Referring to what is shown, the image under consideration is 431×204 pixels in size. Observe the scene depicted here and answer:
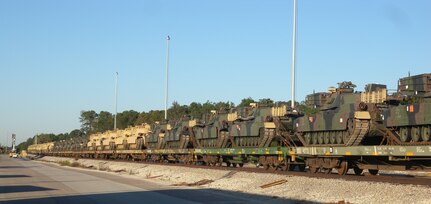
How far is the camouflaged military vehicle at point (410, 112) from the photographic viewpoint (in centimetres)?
1927

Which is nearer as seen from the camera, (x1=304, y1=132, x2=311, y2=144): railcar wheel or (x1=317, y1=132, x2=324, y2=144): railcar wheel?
(x1=317, y1=132, x2=324, y2=144): railcar wheel

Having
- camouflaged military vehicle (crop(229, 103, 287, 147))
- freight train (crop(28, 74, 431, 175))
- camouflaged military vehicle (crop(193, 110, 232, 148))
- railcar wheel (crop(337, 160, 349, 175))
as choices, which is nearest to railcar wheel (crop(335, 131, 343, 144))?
freight train (crop(28, 74, 431, 175))

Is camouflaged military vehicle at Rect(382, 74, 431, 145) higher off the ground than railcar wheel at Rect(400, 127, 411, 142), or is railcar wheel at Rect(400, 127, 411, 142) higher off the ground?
camouflaged military vehicle at Rect(382, 74, 431, 145)

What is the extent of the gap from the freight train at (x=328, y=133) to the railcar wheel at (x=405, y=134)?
0.04 metres

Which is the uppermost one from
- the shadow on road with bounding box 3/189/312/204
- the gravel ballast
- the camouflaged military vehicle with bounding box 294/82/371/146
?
the camouflaged military vehicle with bounding box 294/82/371/146

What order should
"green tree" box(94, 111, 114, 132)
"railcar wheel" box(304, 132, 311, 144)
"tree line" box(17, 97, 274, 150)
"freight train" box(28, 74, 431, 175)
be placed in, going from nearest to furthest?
"freight train" box(28, 74, 431, 175) < "railcar wheel" box(304, 132, 311, 144) < "tree line" box(17, 97, 274, 150) < "green tree" box(94, 111, 114, 132)

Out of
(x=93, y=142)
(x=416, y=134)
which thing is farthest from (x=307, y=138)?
(x=93, y=142)

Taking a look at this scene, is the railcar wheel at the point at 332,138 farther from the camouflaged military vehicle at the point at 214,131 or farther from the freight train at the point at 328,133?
the camouflaged military vehicle at the point at 214,131

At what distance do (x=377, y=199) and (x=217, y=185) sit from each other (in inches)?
410

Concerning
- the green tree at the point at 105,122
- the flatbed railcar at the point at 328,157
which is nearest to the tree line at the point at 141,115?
the green tree at the point at 105,122

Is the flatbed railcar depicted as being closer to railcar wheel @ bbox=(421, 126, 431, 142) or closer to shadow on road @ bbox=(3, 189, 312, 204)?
railcar wheel @ bbox=(421, 126, 431, 142)

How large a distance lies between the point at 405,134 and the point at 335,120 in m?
4.57

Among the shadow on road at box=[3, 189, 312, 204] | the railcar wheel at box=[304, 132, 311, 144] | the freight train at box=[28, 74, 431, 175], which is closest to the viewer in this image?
the shadow on road at box=[3, 189, 312, 204]

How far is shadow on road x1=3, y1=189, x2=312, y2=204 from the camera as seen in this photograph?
18391mm
